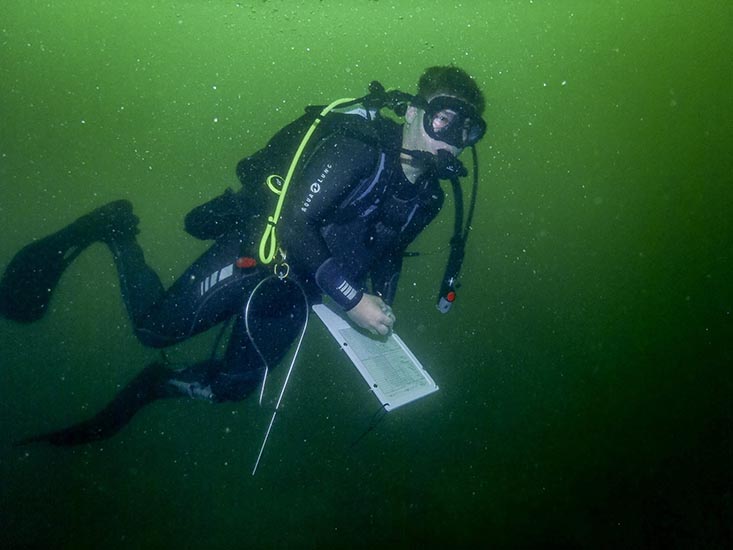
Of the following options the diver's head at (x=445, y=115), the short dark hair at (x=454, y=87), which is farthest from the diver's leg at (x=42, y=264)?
the short dark hair at (x=454, y=87)

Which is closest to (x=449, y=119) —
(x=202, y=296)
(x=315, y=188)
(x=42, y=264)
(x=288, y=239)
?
(x=315, y=188)

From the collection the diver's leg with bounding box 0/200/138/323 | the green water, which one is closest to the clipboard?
the diver's leg with bounding box 0/200/138/323

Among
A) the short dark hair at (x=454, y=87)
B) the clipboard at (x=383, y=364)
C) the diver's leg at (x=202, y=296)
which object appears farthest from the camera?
the diver's leg at (x=202, y=296)

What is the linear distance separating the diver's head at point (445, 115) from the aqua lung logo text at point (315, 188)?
1.80ft

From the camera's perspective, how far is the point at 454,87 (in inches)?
80.4

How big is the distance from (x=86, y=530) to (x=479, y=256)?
5.29 m

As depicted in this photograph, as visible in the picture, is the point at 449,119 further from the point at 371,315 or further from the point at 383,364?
the point at 383,364

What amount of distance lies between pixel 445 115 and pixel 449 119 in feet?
0.13

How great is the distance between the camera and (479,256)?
17.8 feet

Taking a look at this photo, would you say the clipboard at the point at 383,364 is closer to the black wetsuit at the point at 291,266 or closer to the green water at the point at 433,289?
the black wetsuit at the point at 291,266

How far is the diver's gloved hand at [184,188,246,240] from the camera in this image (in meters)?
2.17

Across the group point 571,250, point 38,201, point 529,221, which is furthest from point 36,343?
point 571,250

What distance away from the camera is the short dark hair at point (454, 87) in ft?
6.70

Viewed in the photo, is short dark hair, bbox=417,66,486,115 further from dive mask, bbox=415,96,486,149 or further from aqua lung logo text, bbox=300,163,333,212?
aqua lung logo text, bbox=300,163,333,212
